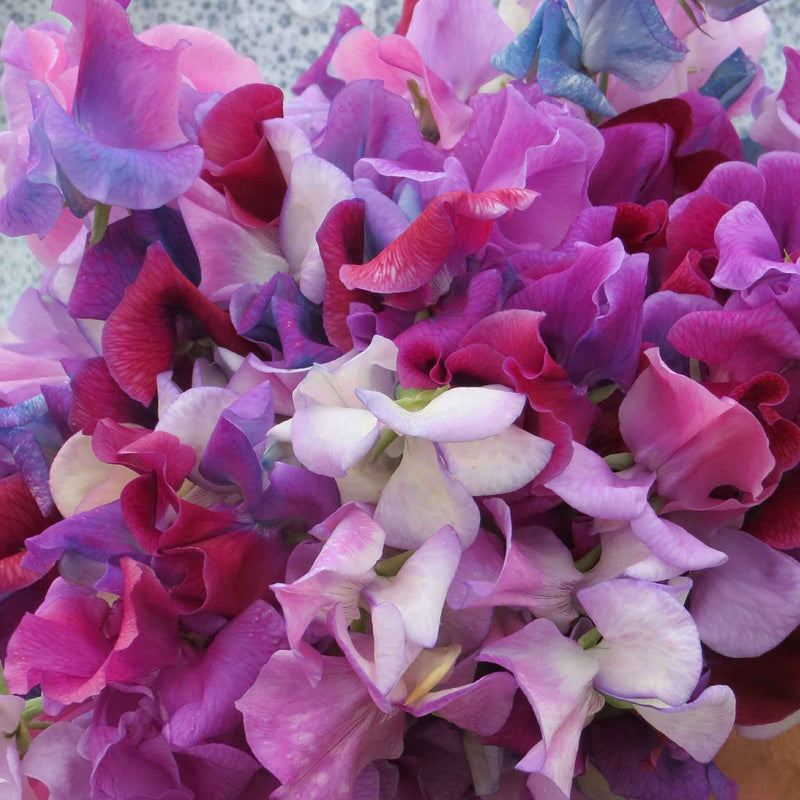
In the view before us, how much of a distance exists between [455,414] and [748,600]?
0.28 ft

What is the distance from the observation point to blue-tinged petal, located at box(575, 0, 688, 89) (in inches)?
11.6

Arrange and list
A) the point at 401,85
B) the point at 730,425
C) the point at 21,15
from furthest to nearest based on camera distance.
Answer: the point at 21,15 < the point at 401,85 < the point at 730,425

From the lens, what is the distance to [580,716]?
237 mm

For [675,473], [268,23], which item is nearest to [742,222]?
[675,473]

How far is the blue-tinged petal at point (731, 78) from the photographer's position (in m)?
0.35

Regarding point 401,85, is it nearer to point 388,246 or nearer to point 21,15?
point 388,246

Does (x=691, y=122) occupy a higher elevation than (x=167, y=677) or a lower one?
higher

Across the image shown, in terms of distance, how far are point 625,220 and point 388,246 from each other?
70 millimetres

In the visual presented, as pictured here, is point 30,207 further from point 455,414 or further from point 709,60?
point 709,60

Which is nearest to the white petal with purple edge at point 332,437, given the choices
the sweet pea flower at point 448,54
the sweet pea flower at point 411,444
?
the sweet pea flower at point 411,444

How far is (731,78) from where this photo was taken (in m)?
0.35

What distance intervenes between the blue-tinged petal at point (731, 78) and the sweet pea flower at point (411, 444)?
0.17 metres

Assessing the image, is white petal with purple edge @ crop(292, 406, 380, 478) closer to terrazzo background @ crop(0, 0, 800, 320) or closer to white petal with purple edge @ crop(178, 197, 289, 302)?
white petal with purple edge @ crop(178, 197, 289, 302)

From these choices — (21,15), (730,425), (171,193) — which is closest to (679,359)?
(730,425)
